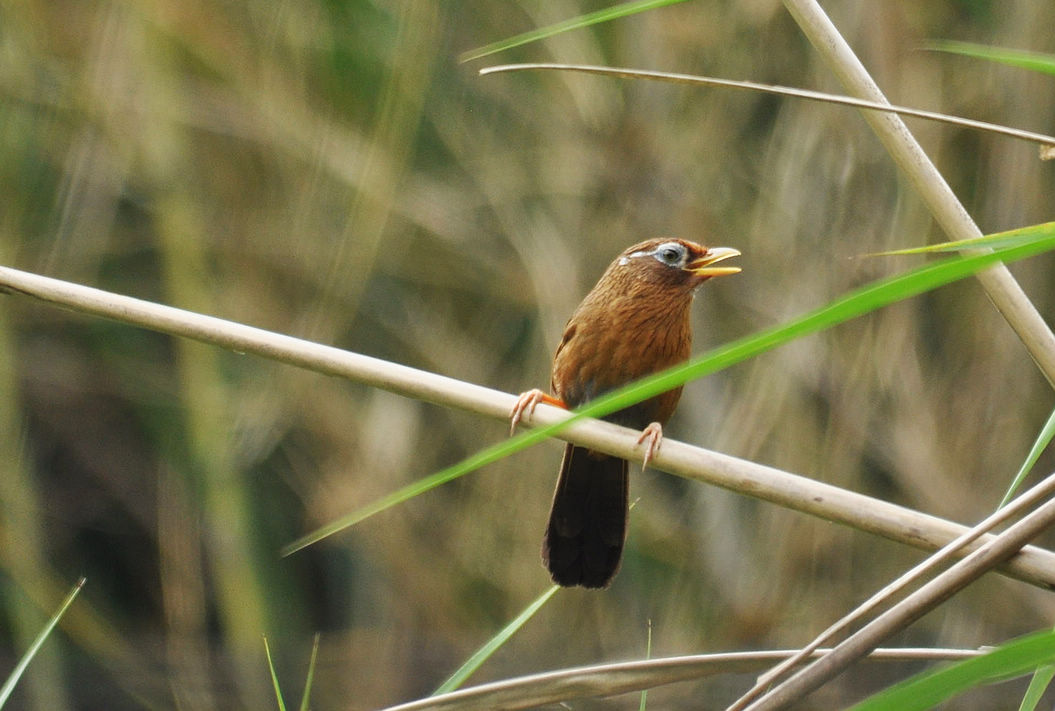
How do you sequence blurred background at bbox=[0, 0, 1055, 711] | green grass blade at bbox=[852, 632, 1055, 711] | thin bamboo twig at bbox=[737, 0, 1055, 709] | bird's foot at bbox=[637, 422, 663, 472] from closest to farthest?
green grass blade at bbox=[852, 632, 1055, 711]
thin bamboo twig at bbox=[737, 0, 1055, 709]
bird's foot at bbox=[637, 422, 663, 472]
blurred background at bbox=[0, 0, 1055, 711]

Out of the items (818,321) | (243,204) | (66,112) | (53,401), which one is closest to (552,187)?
(243,204)

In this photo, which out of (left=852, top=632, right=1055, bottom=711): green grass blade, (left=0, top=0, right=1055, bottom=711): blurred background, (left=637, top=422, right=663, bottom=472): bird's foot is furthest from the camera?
(left=0, top=0, right=1055, bottom=711): blurred background

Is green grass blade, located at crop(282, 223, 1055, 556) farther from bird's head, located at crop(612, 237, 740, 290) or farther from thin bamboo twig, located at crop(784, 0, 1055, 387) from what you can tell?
→ bird's head, located at crop(612, 237, 740, 290)

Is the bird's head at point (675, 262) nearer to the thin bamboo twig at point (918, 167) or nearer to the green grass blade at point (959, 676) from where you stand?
the thin bamboo twig at point (918, 167)

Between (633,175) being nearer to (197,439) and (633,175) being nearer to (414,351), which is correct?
(414,351)

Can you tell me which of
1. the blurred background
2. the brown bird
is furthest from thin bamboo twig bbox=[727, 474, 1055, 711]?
the blurred background

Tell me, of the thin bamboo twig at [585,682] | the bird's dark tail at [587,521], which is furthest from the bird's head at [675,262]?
the thin bamboo twig at [585,682]
